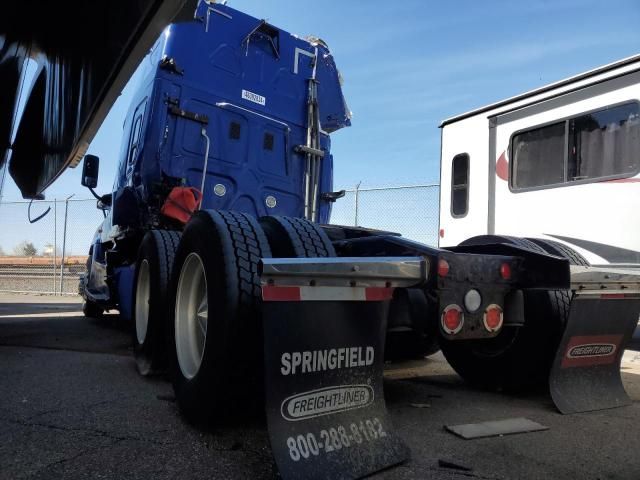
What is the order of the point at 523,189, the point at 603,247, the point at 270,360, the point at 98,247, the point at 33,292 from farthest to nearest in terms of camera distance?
the point at 33,292 < the point at 98,247 < the point at 523,189 < the point at 603,247 < the point at 270,360

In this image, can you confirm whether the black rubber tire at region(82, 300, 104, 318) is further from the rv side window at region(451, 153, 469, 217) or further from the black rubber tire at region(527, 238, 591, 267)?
the black rubber tire at region(527, 238, 591, 267)

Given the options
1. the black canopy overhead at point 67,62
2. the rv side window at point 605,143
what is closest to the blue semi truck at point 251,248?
the black canopy overhead at point 67,62

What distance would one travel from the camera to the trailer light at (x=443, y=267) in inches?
91.3

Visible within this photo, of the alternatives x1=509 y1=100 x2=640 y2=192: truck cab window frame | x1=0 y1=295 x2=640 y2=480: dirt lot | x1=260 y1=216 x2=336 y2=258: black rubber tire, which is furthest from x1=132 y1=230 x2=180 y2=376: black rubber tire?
x1=509 y1=100 x2=640 y2=192: truck cab window frame

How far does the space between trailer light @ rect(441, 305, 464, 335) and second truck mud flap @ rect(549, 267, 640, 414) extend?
69 cm

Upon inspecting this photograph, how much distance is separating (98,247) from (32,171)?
1.84m

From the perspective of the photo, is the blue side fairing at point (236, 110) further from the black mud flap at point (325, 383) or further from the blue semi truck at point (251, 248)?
the black mud flap at point (325, 383)

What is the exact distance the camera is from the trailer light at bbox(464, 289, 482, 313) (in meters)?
2.43

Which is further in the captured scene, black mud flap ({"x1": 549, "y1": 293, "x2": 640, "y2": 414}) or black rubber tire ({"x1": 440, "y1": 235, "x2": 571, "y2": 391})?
black rubber tire ({"x1": 440, "y1": 235, "x2": 571, "y2": 391})

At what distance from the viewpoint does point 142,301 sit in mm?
4215

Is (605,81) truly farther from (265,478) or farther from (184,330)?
(265,478)

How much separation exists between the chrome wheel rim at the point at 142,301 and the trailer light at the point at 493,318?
271 cm

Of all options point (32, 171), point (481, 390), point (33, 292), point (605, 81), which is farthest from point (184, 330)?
point (33, 292)

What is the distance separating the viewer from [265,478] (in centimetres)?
194
